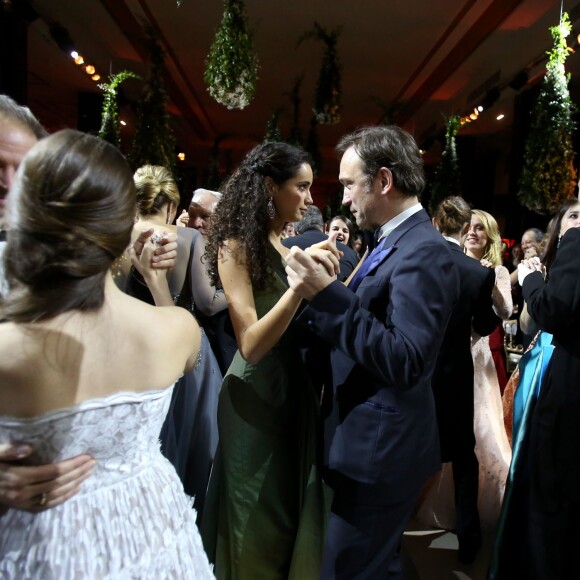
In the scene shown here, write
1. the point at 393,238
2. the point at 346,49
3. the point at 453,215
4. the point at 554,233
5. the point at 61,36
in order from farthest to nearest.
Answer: the point at 346,49 → the point at 61,36 → the point at 453,215 → the point at 554,233 → the point at 393,238

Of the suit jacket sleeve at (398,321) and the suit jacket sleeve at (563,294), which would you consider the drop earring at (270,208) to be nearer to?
the suit jacket sleeve at (398,321)

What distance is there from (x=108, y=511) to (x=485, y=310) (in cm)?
219

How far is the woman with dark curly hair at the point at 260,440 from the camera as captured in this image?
1776 mm

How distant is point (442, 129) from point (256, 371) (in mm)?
9037

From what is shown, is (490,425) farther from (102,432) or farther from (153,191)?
(102,432)

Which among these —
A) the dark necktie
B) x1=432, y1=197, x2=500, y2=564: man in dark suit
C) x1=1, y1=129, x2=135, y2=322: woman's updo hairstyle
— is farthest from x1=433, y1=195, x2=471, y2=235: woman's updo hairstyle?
x1=1, y1=129, x2=135, y2=322: woman's updo hairstyle

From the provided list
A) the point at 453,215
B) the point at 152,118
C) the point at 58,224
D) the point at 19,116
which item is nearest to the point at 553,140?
the point at 453,215

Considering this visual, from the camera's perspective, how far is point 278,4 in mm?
5320

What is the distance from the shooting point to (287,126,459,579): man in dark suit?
1332mm

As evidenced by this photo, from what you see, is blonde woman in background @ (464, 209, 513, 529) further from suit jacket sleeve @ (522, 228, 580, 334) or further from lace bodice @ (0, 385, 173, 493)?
lace bodice @ (0, 385, 173, 493)

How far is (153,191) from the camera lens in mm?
2549

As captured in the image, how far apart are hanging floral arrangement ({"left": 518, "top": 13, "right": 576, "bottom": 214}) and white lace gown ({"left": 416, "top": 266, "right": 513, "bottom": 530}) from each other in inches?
87.0

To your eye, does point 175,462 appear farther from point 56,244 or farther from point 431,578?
point 56,244

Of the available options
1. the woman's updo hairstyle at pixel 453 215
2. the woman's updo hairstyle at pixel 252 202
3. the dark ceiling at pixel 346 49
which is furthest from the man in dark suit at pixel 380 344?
the dark ceiling at pixel 346 49
